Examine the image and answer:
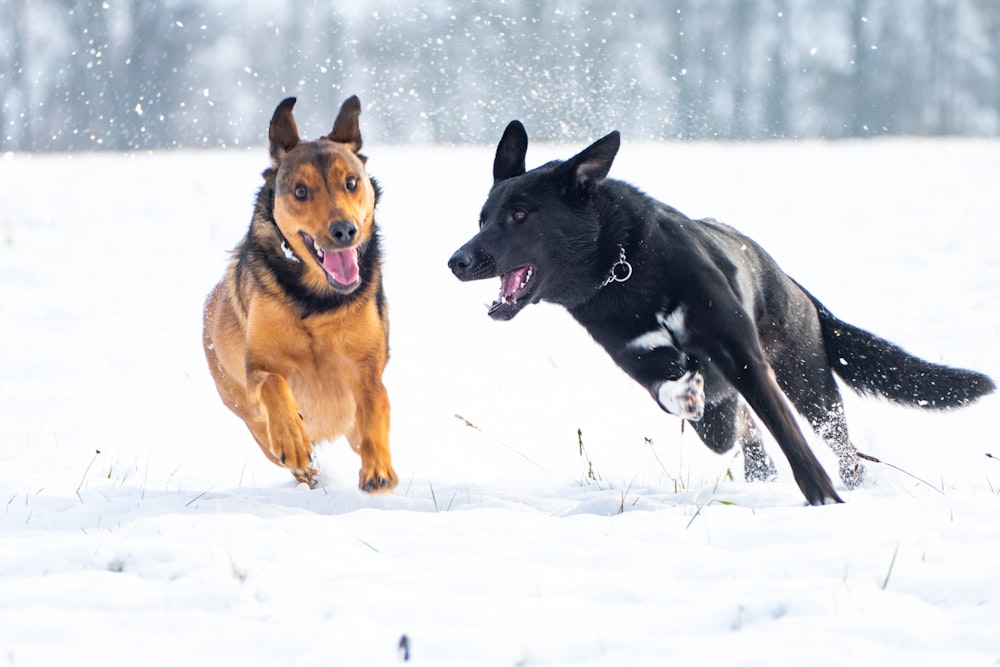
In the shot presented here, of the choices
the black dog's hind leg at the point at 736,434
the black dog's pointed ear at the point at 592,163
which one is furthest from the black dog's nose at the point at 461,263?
the black dog's hind leg at the point at 736,434

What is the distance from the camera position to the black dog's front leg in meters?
4.42

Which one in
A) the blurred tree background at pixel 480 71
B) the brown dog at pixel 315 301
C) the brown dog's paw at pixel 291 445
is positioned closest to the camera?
the brown dog's paw at pixel 291 445

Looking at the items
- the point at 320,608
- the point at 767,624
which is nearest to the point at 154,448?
the point at 320,608

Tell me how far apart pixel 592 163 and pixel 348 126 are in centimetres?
123

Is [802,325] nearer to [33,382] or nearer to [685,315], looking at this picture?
[685,315]

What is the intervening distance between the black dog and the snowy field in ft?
1.16

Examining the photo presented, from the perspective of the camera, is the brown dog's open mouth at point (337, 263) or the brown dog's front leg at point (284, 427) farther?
the brown dog's open mouth at point (337, 263)

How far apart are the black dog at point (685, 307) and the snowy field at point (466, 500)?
0.35 m

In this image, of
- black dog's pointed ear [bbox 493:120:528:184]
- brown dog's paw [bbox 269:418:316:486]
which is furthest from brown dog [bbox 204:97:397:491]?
black dog's pointed ear [bbox 493:120:528:184]

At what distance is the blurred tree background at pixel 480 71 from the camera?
21062 millimetres

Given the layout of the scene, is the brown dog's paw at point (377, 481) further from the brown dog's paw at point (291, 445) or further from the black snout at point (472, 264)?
the black snout at point (472, 264)

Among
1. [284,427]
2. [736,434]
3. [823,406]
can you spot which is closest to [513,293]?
[284,427]

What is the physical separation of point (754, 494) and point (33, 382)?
6.31m

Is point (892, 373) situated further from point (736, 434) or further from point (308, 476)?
point (308, 476)
